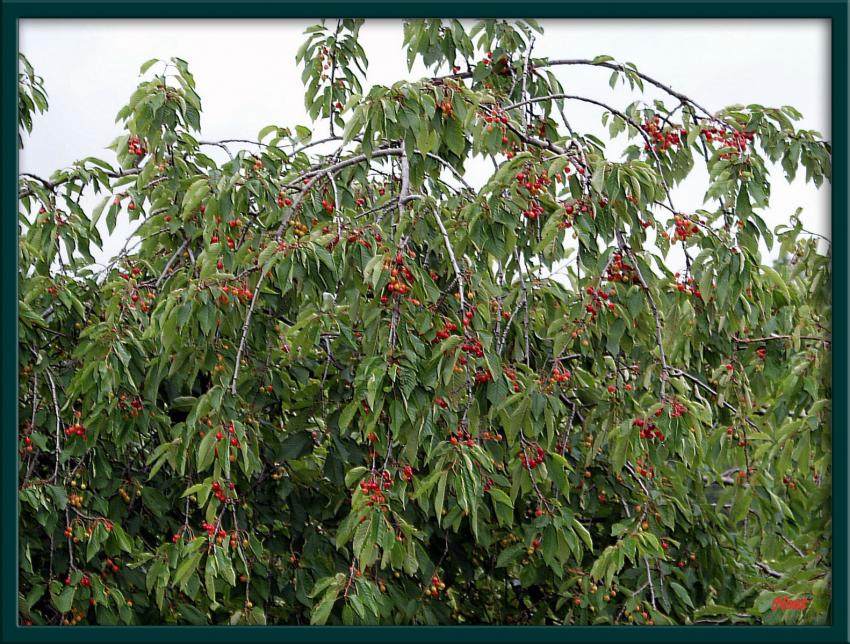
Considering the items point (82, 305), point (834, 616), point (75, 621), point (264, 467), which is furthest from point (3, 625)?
point (834, 616)

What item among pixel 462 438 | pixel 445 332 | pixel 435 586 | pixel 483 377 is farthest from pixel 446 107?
pixel 435 586

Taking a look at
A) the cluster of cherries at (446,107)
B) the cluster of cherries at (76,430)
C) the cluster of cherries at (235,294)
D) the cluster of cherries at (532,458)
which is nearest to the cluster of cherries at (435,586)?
the cluster of cherries at (532,458)

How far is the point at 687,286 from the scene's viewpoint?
2529 millimetres

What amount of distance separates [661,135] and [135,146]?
1575 mm

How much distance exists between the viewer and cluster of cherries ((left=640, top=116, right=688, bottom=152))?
2779mm

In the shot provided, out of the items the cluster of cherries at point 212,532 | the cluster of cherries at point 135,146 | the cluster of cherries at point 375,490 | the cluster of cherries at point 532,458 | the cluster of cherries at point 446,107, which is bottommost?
the cluster of cherries at point 212,532

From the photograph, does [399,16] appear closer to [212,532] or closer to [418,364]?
[418,364]

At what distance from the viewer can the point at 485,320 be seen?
2338mm

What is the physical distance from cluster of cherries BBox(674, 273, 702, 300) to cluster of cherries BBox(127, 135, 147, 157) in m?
1.64

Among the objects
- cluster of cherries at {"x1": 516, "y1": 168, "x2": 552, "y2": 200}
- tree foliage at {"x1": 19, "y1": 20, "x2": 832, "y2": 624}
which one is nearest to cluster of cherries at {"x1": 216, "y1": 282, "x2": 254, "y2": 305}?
tree foliage at {"x1": 19, "y1": 20, "x2": 832, "y2": 624}

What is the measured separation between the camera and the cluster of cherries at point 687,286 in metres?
2.48

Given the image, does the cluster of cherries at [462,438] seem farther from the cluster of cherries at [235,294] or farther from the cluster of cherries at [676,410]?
the cluster of cherries at [235,294]

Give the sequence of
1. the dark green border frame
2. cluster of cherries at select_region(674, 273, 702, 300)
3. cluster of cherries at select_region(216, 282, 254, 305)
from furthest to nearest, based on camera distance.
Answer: cluster of cherries at select_region(674, 273, 702, 300), cluster of cherries at select_region(216, 282, 254, 305), the dark green border frame

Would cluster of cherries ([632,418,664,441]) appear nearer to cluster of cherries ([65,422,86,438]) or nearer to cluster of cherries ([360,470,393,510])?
cluster of cherries ([360,470,393,510])
